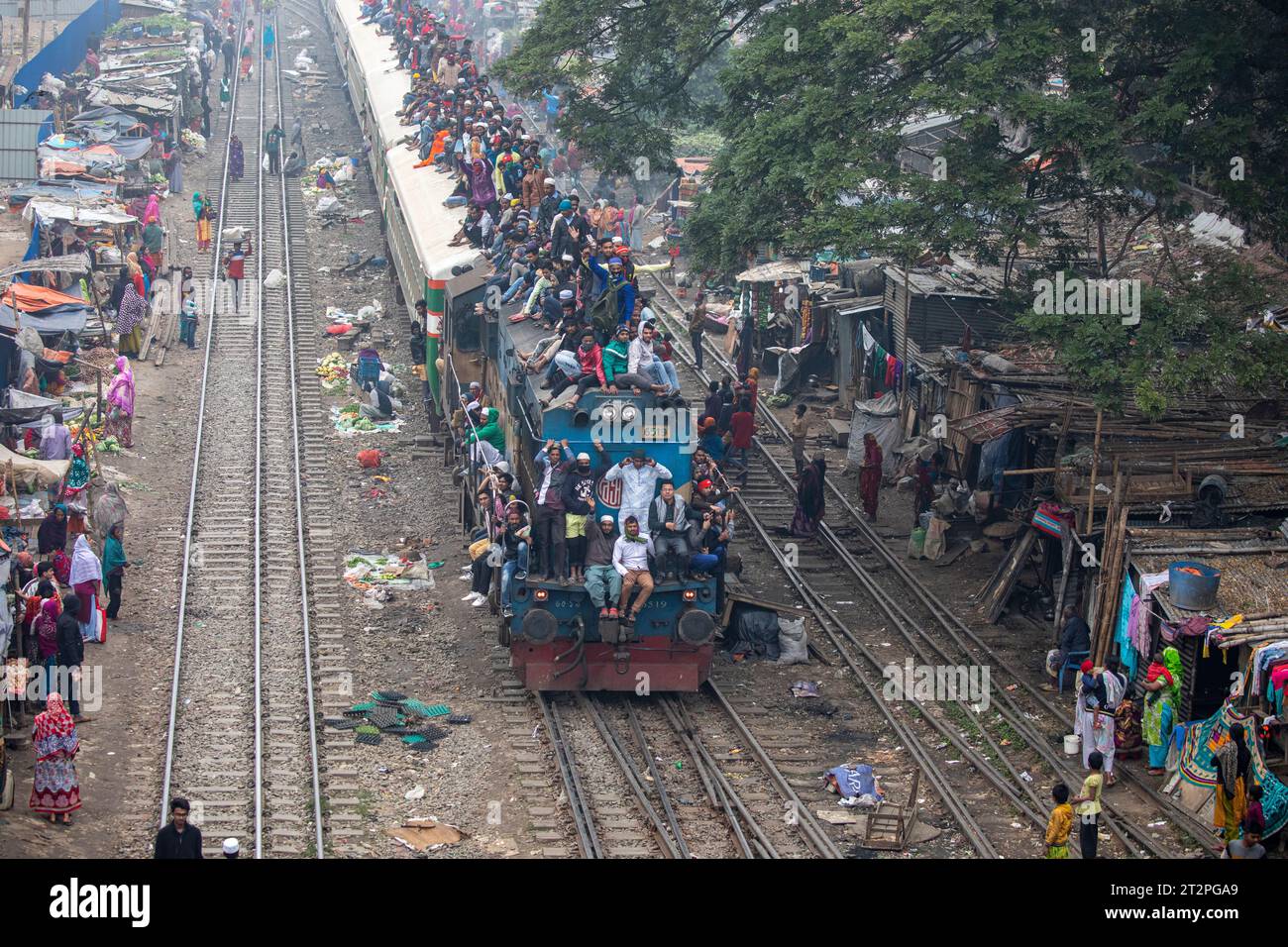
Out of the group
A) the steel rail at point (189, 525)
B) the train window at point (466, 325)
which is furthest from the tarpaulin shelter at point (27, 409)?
the train window at point (466, 325)

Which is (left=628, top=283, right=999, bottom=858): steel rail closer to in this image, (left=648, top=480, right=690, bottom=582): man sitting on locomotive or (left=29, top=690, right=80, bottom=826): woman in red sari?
(left=648, top=480, right=690, bottom=582): man sitting on locomotive

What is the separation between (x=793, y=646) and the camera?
17875 millimetres

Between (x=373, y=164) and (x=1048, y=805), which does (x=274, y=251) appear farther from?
(x=1048, y=805)

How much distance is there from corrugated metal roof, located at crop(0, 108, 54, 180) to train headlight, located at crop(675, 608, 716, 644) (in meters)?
22.1

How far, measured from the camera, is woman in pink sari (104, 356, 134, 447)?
78.5ft

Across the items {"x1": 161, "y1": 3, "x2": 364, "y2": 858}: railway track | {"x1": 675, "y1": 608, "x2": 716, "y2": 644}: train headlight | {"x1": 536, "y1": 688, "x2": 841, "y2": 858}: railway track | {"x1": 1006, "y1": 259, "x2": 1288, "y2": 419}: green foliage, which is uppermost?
{"x1": 1006, "y1": 259, "x2": 1288, "y2": 419}: green foliage

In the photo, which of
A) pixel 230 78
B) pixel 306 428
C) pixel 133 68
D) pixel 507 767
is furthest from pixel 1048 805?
pixel 230 78

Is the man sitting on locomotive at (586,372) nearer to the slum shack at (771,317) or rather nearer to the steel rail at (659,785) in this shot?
the steel rail at (659,785)

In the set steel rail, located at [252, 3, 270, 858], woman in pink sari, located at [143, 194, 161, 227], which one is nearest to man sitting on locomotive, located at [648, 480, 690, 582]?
steel rail, located at [252, 3, 270, 858]

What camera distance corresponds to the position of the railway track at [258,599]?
46.4ft

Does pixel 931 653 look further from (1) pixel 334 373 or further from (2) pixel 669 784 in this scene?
(1) pixel 334 373
